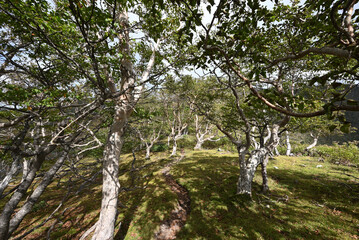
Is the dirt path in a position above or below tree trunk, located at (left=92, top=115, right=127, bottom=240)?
below

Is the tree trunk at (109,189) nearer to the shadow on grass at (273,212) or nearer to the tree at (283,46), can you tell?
the shadow on grass at (273,212)

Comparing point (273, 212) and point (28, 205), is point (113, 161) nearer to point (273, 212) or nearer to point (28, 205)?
point (28, 205)

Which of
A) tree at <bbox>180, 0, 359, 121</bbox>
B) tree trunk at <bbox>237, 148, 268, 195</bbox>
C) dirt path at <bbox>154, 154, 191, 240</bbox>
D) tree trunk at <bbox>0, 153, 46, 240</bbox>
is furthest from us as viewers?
tree trunk at <bbox>237, 148, 268, 195</bbox>

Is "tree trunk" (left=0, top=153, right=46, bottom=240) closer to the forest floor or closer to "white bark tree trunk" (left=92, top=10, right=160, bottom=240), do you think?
the forest floor

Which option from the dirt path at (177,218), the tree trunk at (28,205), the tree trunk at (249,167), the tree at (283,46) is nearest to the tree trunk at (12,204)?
the tree trunk at (28,205)

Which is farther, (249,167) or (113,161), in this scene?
(249,167)

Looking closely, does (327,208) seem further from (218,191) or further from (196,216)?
(196,216)

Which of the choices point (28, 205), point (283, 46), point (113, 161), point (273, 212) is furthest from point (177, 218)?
point (283, 46)

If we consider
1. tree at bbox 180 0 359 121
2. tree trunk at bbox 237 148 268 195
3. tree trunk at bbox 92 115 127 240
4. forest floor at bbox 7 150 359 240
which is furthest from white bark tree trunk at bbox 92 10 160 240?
tree trunk at bbox 237 148 268 195

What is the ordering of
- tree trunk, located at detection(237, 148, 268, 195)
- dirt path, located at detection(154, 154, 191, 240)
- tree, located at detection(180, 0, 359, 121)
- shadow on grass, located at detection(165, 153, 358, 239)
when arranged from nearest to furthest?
1. tree, located at detection(180, 0, 359, 121)
2. shadow on grass, located at detection(165, 153, 358, 239)
3. dirt path, located at detection(154, 154, 191, 240)
4. tree trunk, located at detection(237, 148, 268, 195)

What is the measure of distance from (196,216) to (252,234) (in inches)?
116

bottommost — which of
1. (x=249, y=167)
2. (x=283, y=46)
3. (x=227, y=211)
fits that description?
(x=227, y=211)

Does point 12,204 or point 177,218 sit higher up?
point 12,204

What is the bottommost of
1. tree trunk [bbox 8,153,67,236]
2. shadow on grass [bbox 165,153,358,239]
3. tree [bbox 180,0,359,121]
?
shadow on grass [bbox 165,153,358,239]
